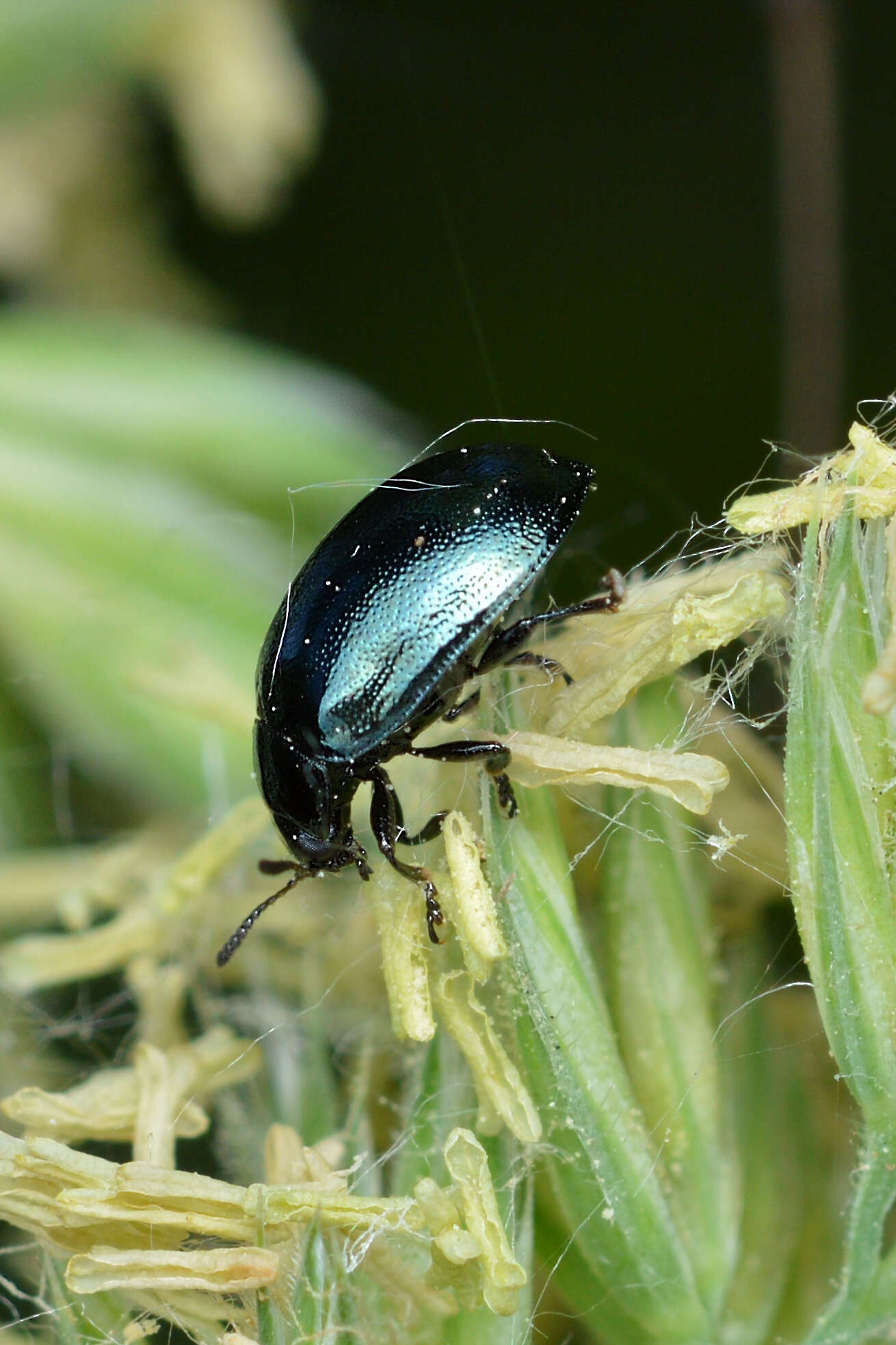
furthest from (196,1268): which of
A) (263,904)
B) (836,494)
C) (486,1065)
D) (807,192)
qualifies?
(807,192)

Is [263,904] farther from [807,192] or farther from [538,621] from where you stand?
[807,192]

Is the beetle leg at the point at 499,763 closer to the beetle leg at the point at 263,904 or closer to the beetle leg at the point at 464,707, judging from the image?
the beetle leg at the point at 464,707

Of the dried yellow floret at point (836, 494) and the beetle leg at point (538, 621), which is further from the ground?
the dried yellow floret at point (836, 494)

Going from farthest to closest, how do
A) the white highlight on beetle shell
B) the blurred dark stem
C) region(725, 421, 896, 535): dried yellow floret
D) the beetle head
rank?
the blurred dark stem
the beetle head
the white highlight on beetle shell
region(725, 421, 896, 535): dried yellow floret

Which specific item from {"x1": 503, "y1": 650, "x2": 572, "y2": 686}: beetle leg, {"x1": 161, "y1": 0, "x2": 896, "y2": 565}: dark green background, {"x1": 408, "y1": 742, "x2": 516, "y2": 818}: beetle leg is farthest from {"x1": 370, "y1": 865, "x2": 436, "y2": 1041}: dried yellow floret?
{"x1": 161, "y1": 0, "x2": 896, "y2": 565}: dark green background

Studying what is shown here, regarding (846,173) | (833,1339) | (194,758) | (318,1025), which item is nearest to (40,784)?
(194,758)

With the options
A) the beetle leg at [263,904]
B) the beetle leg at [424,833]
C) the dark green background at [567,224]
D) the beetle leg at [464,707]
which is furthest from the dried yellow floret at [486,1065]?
the dark green background at [567,224]

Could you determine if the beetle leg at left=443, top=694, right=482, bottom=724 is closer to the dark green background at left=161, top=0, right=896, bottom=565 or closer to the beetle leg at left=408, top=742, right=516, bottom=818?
the beetle leg at left=408, top=742, right=516, bottom=818
